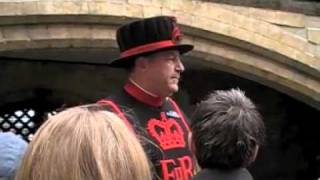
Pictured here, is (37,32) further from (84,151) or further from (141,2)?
(84,151)

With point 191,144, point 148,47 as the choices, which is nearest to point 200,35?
point 148,47

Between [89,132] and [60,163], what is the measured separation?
0.22ft

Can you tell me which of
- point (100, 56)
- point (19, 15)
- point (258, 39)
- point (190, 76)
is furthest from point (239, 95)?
point (190, 76)

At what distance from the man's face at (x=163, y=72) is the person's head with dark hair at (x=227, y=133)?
248 mm

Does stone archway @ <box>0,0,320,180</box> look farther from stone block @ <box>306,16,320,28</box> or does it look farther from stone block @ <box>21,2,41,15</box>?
stone block @ <box>306,16,320,28</box>

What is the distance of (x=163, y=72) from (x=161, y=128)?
163mm

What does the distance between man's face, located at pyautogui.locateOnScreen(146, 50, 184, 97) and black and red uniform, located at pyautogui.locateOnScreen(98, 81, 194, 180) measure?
4 centimetres

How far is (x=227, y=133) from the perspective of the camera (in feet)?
7.00

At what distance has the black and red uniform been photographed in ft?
7.66

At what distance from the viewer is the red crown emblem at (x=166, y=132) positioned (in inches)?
93.7

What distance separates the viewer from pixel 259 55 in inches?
192

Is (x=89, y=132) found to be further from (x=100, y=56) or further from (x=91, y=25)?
(x=100, y=56)

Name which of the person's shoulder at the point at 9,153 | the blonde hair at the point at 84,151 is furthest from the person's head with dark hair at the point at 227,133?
the blonde hair at the point at 84,151

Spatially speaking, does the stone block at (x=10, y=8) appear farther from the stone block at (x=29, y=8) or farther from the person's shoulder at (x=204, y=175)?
the person's shoulder at (x=204, y=175)
